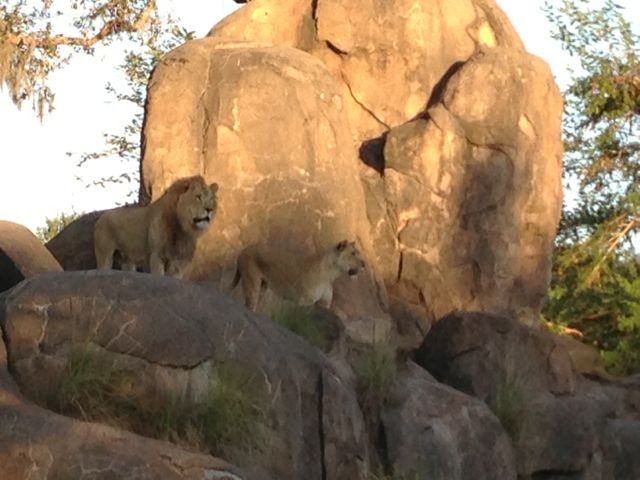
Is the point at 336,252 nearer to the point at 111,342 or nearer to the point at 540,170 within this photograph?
the point at 540,170

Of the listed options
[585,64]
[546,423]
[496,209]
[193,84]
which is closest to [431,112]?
[496,209]

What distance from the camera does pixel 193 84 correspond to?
1884 cm

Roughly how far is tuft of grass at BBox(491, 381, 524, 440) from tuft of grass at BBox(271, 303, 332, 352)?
7.70 feet

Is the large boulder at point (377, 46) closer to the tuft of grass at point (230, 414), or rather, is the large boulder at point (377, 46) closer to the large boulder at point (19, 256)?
the large boulder at point (19, 256)

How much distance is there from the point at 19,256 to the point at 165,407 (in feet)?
15.8

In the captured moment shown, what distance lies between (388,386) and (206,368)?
3.59 m

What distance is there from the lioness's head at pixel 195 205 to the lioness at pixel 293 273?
1.91 feet

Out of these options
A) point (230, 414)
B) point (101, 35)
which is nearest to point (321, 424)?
point (230, 414)

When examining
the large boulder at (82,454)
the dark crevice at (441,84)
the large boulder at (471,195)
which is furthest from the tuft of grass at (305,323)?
the dark crevice at (441,84)

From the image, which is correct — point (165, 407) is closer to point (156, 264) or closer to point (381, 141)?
point (156, 264)

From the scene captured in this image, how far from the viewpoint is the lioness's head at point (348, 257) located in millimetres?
17109

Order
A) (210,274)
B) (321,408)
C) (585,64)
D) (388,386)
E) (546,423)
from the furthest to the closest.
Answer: (585,64), (210,274), (546,423), (388,386), (321,408)

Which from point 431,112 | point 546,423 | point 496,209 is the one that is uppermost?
point 431,112

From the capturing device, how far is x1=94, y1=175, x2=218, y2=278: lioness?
16.8 metres
